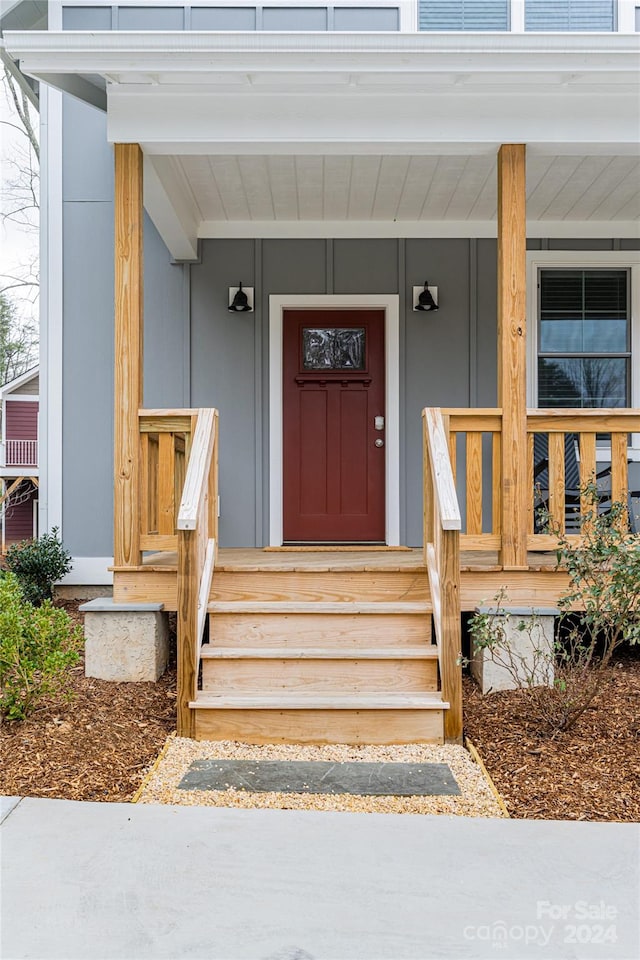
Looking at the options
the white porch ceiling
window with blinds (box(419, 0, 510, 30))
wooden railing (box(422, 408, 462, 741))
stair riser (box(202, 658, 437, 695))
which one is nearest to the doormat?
wooden railing (box(422, 408, 462, 741))

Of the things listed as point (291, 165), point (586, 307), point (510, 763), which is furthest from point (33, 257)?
point (510, 763)

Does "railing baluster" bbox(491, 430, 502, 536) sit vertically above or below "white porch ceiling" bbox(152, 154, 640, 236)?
below

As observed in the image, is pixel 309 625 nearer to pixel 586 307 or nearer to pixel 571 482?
pixel 571 482

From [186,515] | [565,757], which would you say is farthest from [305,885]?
[186,515]

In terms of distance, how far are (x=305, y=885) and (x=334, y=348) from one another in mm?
4309

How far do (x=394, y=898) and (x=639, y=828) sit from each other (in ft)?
Result: 2.96

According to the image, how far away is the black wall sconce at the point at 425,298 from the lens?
554 centimetres

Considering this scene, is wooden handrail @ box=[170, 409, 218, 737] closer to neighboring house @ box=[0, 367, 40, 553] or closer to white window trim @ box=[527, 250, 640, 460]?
white window trim @ box=[527, 250, 640, 460]

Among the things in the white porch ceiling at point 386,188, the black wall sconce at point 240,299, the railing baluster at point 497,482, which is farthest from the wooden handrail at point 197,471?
the black wall sconce at point 240,299

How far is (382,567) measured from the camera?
3.78 meters

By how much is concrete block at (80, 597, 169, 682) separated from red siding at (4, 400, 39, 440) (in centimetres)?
717

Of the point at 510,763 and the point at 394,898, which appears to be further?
the point at 510,763

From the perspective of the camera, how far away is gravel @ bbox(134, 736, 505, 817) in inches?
99.1

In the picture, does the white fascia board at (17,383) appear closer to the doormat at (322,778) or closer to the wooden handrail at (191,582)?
the wooden handrail at (191,582)
